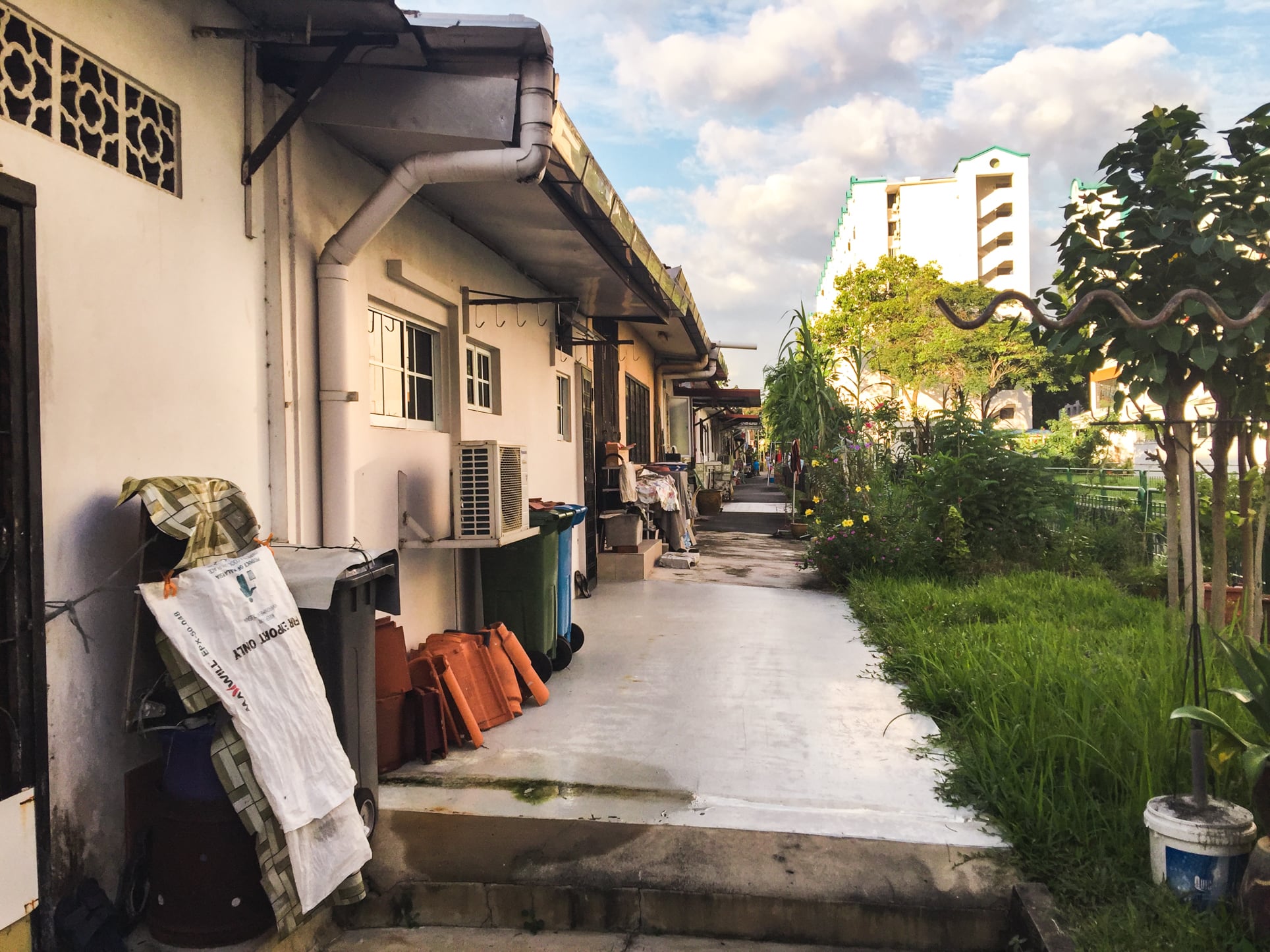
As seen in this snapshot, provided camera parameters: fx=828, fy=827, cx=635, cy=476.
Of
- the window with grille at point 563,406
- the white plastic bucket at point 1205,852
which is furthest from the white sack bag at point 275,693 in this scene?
the window with grille at point 563,406

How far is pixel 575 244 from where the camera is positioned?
20.7 ft

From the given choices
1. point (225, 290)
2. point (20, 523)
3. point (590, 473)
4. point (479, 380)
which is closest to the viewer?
point (20, 523)

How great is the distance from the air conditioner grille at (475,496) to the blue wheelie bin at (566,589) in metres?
0.79

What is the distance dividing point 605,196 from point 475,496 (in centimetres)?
208

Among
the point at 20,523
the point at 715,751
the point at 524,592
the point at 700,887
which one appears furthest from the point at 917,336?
the point at 20,523

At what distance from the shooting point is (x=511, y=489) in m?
5.12

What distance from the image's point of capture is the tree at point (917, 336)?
118 ft

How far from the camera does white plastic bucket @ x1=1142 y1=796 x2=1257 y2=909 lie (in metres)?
2.53

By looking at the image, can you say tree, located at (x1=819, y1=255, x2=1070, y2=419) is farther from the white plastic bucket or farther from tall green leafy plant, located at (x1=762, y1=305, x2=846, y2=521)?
the white plastic bucket

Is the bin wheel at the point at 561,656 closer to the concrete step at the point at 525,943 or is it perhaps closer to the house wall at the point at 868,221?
the concrete step at the point at 525,943

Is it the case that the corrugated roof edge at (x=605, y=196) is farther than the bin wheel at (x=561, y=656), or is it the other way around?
the bin wheel at (x=561, y=656)

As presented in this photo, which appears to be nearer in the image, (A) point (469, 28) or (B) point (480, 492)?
(A) point (469, 28)

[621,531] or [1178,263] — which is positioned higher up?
[1178,263]

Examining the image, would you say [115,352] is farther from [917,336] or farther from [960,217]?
[960,217]
